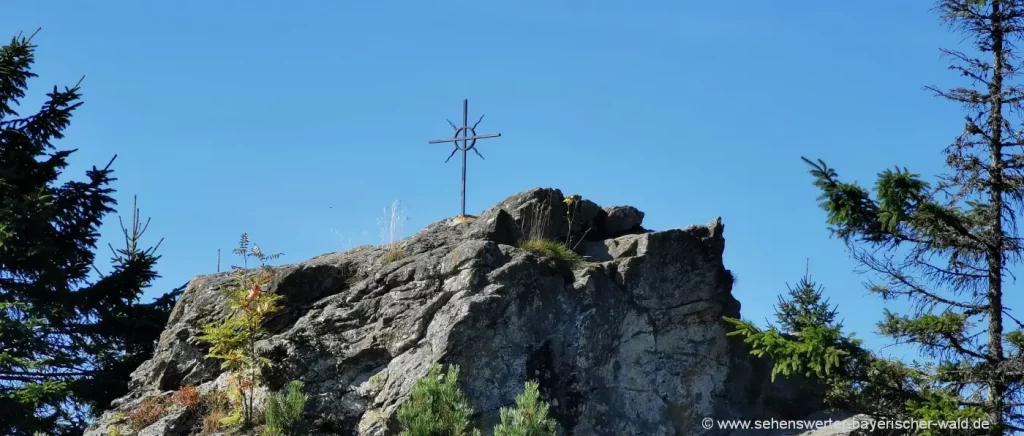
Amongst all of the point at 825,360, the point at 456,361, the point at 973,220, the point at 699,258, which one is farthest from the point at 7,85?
the point at 973,220

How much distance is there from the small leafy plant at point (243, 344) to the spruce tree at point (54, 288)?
158 inches

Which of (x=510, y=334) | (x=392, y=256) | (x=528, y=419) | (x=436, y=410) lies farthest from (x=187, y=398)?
(x=528, y=419)

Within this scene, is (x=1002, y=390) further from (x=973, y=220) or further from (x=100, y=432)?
(x=100, y=432)

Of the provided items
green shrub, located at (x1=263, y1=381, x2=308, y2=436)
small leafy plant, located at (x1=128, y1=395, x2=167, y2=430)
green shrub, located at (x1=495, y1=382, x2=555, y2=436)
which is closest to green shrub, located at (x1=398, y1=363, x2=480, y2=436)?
green shrub, located at (x1=495, y1=382, x2=555, y2=436)

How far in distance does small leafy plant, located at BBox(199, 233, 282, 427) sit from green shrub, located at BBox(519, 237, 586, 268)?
3.51 m

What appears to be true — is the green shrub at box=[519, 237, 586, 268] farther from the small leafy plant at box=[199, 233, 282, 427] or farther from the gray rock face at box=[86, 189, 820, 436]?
the small leafy plant at box=[199, 233, 282, 427]

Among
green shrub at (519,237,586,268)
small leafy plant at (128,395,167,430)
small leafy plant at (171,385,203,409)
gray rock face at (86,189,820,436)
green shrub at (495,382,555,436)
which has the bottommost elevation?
green shrub at (495,382,555,436)

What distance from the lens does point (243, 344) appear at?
15.4 meters

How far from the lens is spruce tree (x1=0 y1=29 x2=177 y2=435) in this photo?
18219 mm

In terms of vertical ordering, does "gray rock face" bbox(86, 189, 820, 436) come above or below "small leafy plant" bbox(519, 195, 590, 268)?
below

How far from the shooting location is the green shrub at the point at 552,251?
16.2 metres

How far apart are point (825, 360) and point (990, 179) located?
10.3 feet

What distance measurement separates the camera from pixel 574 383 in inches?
600

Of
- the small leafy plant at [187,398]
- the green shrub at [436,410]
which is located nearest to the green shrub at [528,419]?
the green shrub at [436,410]
